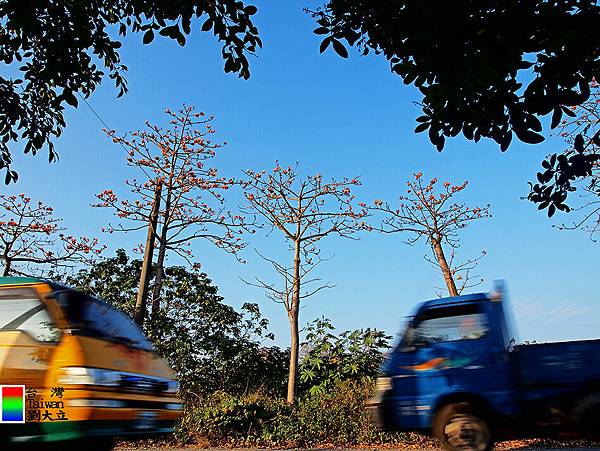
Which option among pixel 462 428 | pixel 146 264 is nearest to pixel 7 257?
pixel 146 264

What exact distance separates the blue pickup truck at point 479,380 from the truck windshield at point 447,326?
0.01 metres

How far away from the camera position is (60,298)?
5969mm

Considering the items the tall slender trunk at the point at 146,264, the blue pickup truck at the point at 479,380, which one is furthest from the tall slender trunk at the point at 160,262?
the blue pickup truck at the point at 479,380

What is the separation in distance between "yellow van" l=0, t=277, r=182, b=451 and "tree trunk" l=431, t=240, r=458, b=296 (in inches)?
332

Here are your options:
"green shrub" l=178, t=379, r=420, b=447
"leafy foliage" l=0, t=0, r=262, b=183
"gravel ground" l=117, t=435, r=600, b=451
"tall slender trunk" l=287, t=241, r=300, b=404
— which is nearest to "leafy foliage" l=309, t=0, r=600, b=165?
"leafy foliage" l=0, t=0, r=262, b=183

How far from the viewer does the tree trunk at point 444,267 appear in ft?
42.6

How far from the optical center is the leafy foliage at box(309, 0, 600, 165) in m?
4.27

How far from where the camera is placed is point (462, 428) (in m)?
6.75

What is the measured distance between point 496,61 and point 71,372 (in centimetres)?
495

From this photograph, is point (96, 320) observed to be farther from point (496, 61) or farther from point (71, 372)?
point (496, 61)

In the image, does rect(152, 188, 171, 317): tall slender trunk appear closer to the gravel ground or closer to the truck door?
the gravel ground

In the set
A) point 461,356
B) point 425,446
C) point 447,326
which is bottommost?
point 425,446

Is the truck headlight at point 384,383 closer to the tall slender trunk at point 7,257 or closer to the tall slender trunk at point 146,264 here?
the tall slender trunk at point 146,264

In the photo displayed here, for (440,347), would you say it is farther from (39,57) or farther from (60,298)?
(39,57)
